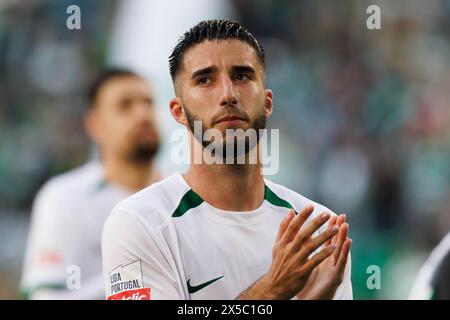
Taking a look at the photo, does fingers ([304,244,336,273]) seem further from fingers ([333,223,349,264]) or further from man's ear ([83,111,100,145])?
man's ear ([83,111,100,145])

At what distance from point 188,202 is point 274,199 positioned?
355 millimetres

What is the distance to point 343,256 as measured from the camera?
2.69 meters

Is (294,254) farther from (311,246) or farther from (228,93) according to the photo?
(228,93)

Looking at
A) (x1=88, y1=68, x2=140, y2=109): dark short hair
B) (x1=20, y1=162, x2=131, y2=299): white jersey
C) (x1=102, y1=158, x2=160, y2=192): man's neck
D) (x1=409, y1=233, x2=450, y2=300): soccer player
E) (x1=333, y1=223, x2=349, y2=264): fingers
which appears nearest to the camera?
(x1=333, y1=223, x2=349, y2=264): fingers

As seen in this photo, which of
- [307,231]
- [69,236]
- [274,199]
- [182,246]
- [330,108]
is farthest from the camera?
[330,108]

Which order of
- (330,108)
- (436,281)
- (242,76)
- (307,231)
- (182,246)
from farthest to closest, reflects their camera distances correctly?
(330,108)
(436,281)
(242,76)
(182,246)
(307,231)

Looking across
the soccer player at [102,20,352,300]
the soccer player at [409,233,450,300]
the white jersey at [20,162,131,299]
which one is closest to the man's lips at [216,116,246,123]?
the soccer player at [102,20,352,300]

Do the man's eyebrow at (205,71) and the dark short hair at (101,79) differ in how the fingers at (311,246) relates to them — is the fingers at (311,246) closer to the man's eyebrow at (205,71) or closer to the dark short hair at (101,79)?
the man's eyebrow at (205,71)

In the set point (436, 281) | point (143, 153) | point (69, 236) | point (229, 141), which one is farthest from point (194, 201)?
point (143, 153)

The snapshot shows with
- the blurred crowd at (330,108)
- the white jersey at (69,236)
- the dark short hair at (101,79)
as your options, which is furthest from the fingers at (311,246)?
the dark short hair at (101,79)

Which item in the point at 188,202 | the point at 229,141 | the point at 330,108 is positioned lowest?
the point at 188,202

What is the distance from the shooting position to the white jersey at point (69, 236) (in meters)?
4.03

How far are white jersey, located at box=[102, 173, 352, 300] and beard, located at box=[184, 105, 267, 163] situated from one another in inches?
7.1

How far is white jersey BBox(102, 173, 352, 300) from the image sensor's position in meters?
2.56
